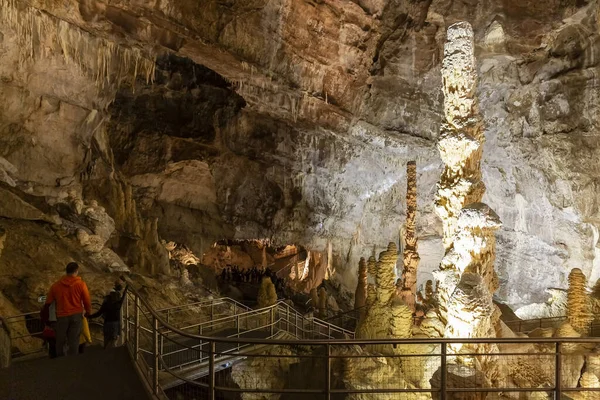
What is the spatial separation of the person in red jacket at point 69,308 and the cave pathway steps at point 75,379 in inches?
19.0

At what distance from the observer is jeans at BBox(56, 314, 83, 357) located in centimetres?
562

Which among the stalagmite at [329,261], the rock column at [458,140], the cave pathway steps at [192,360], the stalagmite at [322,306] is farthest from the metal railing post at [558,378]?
the stalagmite at [329,261]

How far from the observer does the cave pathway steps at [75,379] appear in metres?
4.61

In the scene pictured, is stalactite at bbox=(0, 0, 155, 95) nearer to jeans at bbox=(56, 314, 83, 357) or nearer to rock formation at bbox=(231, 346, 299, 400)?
rock formation at bbox=(231, 346, 299, 400)

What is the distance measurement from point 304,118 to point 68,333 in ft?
43.4

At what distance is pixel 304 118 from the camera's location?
17.9 metres

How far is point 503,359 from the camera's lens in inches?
416

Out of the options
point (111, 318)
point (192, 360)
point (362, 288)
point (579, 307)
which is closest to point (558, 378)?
point (111, 318)

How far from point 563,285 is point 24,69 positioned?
62.4 ft

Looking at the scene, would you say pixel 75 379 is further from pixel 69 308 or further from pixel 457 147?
pixel 457 147

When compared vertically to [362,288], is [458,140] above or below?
above

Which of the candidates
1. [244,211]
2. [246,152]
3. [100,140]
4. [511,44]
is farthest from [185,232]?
[511,44]

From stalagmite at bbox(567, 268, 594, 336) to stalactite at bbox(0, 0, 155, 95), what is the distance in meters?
12.5

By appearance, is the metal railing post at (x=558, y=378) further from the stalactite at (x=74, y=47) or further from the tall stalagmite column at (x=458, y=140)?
the stalactite at (x=74, y=47)
